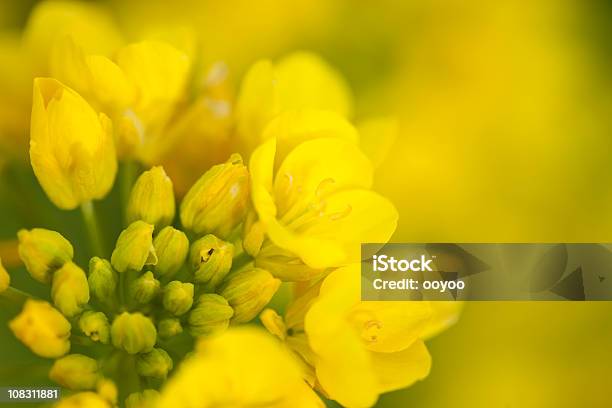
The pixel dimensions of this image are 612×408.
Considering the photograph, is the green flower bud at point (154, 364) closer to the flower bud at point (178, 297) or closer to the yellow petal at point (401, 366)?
the flower bud at point (178, 297)

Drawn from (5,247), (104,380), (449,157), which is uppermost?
(449,157)

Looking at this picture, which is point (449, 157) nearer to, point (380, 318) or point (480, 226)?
point (480, 226)

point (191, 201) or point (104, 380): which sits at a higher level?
point (191, 201)

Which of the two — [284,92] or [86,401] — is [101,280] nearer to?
[86,401]

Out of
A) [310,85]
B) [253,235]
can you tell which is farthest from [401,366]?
[310,85]

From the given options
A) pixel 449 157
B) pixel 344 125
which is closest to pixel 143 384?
pixel 344 125

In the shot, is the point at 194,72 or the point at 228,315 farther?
the point at 194,72
